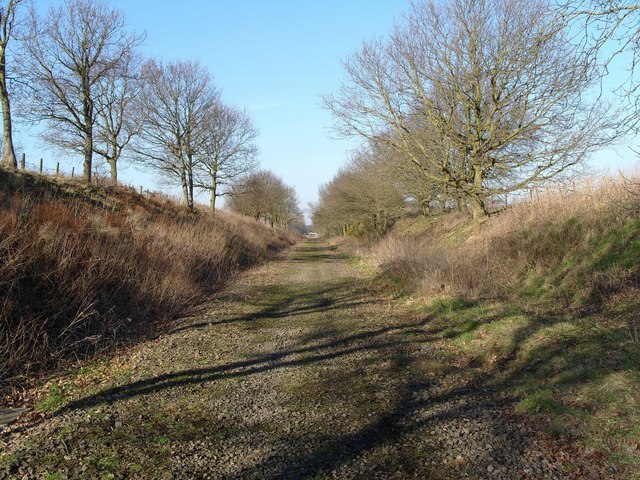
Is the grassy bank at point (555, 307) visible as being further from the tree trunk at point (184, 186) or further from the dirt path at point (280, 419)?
the tree trunk at point (184, 186)

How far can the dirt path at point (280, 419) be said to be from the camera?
366cm

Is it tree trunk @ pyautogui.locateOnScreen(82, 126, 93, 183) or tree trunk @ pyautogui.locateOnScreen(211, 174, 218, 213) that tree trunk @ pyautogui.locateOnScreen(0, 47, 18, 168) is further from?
tree trunk @ pyautogui.locateOnScreen(211, 174, 218, 213)

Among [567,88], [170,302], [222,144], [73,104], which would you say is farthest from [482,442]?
[222,144]

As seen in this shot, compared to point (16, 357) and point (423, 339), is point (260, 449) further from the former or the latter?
point (423, 339)

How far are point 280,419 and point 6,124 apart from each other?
21.0 m

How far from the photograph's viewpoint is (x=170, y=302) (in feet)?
32.6

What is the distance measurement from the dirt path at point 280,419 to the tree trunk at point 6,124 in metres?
16.4

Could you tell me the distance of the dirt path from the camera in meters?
3.66

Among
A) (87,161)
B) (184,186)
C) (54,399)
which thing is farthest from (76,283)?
(184,186)

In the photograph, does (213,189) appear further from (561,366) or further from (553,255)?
(561,366)

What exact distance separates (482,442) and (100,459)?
3.14m

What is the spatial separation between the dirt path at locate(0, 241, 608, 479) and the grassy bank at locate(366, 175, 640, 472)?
1.50 feet

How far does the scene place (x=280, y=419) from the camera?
457 cm

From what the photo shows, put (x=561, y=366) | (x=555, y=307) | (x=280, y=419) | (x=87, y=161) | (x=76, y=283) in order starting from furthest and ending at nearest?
1. (x=87, y=161)
2. (x=555, y=307)
3. (x=76, y=283)
4. (x=561, y=366)
5. (x=280, y=419)
